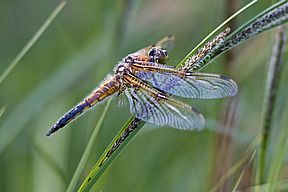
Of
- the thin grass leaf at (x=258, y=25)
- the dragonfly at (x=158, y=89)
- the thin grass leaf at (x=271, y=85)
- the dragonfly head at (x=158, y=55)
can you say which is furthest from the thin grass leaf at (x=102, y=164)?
the dragonfly head at (x=158, y=55)

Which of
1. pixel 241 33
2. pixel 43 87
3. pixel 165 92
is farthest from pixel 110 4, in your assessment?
pixel 241 33

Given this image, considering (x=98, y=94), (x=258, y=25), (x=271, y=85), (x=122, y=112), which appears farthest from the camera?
(x=122, y=112)

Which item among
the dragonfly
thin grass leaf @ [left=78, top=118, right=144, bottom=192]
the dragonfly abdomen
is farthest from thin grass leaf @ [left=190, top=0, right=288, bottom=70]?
the dragonfly abdomen

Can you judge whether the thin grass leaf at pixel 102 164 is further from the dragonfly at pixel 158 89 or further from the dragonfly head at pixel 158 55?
the dragonfly head at pixel 158 55

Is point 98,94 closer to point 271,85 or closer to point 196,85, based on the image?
point 196,85

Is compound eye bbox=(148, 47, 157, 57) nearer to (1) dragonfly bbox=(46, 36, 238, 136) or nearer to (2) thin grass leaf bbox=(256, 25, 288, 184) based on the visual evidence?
(1) dragonfly bbox=(46, 36, 238, 136)

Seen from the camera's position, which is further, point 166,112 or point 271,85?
point 166,112

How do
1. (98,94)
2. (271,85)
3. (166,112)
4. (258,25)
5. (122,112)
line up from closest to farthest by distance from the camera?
(258,25) < (271,85) < (166,112) < (98,94) < (122,112)

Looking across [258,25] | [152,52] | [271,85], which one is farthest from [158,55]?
[258,25]
